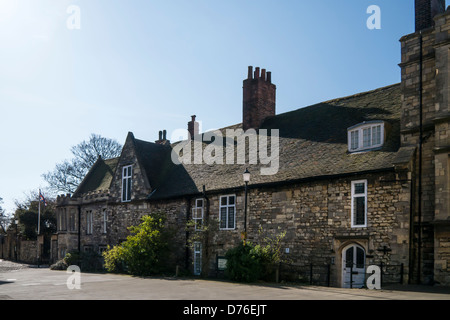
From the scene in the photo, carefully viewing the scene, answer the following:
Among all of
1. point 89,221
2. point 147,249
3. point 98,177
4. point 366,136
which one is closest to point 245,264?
point 366,136

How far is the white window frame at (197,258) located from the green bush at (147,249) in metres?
1.58

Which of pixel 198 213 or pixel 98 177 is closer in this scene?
pixel 198 213

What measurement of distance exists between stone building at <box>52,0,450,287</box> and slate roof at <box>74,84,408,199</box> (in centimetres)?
7

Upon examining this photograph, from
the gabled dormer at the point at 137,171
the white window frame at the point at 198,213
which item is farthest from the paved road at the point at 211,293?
the gabled dormer at the point at 137,171

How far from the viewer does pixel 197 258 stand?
968 inches

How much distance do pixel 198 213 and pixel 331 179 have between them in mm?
Result: 8418

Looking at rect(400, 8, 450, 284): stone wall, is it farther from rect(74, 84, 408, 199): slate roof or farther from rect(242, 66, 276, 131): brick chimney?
rect(242, 66, 276, 131): brick chimney

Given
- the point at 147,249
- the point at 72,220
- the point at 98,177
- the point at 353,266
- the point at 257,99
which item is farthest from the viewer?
the point at 98,177

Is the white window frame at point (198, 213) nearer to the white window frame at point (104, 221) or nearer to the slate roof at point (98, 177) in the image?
the white window frame at point (104, 221)

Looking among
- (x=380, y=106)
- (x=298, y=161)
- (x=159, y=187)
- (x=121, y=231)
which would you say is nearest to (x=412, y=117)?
(x=380, y=106)

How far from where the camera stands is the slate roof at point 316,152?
59.1 ft

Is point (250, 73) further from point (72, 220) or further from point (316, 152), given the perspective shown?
point (72, 220)

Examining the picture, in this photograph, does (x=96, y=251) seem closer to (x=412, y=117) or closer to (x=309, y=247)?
(x=309, y=247)

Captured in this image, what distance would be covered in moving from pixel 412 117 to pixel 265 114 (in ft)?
37.2
